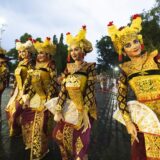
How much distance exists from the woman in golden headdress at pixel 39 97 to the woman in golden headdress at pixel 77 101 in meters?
1.04

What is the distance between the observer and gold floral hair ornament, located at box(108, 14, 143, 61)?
5.33 metres

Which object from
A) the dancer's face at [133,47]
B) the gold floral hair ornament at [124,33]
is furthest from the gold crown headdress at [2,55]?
the dancer's face at [133,47]

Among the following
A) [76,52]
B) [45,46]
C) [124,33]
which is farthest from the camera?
[45,46]

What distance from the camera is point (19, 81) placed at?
30.0 ft

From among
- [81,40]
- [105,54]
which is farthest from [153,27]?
[81,40]

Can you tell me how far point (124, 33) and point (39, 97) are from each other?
3.01 meters

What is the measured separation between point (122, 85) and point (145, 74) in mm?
395

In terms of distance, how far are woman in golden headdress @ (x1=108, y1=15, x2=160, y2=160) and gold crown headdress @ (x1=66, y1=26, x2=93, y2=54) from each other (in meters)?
1.05

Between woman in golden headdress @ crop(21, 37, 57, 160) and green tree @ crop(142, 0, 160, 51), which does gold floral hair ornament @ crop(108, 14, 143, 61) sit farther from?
green tree @ crop(142, 0, 160, 51)

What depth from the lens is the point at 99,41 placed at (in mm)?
82875

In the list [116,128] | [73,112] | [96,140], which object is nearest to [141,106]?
[73,112]

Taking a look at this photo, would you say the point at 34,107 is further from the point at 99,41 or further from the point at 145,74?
the point at 99,41

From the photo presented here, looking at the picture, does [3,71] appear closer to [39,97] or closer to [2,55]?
[2,55]

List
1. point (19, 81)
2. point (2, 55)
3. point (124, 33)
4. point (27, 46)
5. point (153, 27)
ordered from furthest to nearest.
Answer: point (153, 27)
point (2, 55)
point (19, 81)
point (27, 46)
point (124, 33)
